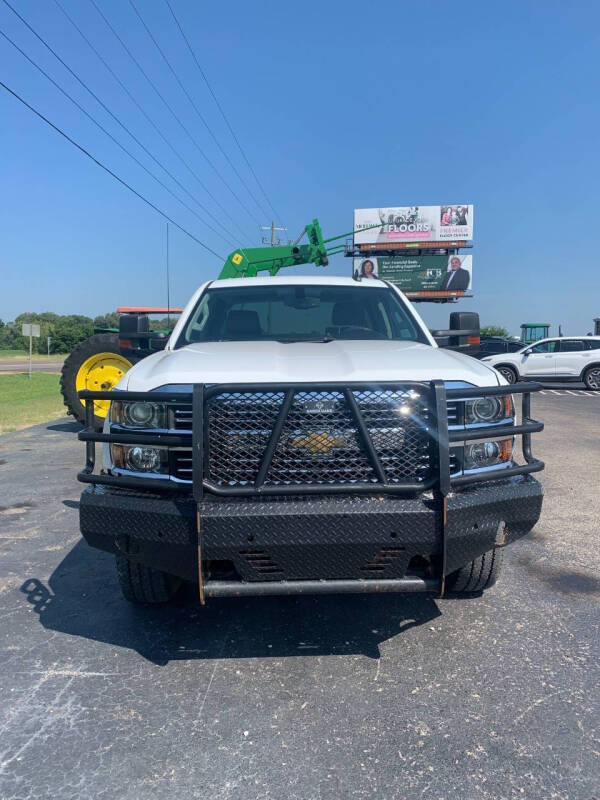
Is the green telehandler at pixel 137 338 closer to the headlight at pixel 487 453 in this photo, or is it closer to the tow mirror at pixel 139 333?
the tow mirror at pixel 139 333

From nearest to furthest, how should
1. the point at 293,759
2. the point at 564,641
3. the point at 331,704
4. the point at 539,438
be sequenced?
the point at 293,759
the point at 331,704
the point at 564,641
the point at 539,438

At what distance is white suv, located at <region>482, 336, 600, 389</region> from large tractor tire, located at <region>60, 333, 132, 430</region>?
12.5 meters

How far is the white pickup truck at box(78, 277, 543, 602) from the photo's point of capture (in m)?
2.66

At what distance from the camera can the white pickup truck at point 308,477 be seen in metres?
2.66

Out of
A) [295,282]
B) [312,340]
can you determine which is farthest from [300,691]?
[295,282]

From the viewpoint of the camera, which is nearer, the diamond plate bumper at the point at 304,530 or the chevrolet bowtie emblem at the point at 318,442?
the diamond plate bumper at the point at 304,530

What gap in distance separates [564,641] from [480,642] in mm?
422

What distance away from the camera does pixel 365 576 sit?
109 inches

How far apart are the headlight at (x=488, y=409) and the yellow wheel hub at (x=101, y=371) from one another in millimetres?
7622

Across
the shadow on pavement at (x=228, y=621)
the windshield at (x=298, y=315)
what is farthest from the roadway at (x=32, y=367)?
the shadow on pavement at (x=228, y=621)

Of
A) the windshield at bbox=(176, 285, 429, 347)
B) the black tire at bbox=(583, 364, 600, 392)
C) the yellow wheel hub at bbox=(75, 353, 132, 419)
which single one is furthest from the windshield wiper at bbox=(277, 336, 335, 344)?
the black tire at bbox=(583, 364, 600, 392)

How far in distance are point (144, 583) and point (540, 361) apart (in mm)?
18201

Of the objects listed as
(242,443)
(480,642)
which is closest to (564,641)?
(480,642)

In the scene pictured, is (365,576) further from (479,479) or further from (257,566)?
(479,479)
